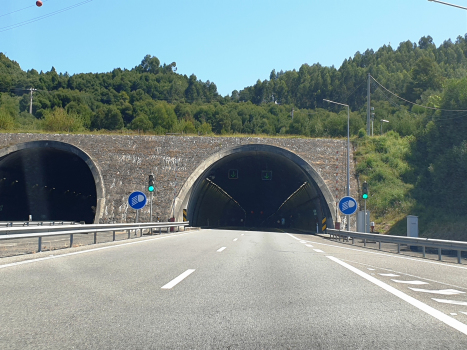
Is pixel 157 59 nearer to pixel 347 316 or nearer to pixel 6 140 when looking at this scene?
pixel 6 140

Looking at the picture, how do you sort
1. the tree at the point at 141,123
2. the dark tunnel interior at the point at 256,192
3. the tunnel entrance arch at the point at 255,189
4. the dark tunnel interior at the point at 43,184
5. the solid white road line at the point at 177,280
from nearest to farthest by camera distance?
the solid white road line at the point at 177,280, the tunnel entrance arch at the point at 255,189, the dark tunnel interior at the point at 43,184, the dark tunnel interior at the point at 256,192, the tree at the point at 141,123

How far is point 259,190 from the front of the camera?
2421 inches

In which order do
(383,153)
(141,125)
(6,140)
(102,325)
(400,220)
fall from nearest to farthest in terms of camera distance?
(102,325) → (400,220) → (6,140) → (383,153) → (141,125)

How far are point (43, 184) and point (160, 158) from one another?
13246 millimetres

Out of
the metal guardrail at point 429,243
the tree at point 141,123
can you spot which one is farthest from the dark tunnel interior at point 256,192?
the tree at point 141,123

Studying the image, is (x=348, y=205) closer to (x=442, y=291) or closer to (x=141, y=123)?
(x=442, y=291)

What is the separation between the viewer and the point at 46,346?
13.7 ft

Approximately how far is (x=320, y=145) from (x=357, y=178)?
161 inches

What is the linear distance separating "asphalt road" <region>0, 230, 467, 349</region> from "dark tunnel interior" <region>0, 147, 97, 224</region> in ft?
105

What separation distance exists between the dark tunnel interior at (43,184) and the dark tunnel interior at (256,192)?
11640mm

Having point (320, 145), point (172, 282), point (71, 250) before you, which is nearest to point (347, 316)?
point (172, 282)

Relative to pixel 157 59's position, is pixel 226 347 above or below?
below

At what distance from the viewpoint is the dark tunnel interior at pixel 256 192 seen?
4249cm

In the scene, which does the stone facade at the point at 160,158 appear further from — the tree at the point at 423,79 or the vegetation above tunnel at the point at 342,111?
the tree at the point at 423,79
